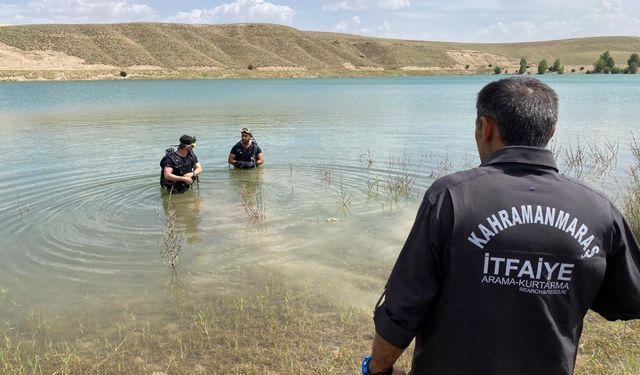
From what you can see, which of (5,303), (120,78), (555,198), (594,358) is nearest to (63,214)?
(5,303)

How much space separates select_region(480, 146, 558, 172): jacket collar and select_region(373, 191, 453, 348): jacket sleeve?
10.1 inches

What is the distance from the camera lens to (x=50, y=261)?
23.2ft

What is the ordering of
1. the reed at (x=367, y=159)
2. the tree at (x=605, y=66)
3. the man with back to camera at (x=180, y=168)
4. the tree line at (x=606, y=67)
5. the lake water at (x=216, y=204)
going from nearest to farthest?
the lake water at (x=216, y=204)
the man with back to camera at (x=180, y=168)
the reed at (x=367, y=159)
the tree line at (x=606, y=67)
the tree at (x=605, y=66)

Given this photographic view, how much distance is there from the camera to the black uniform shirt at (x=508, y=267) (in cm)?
179

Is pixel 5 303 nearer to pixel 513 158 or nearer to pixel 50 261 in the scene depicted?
pixel 50 261

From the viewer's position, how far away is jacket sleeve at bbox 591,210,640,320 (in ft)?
6.22

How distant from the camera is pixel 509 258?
1.80m

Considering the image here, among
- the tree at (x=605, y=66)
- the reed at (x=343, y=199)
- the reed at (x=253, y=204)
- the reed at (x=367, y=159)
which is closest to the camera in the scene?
the reed at (x=253, y=204)

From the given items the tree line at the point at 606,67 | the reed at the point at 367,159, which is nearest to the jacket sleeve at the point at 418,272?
the reed at the point at 367,159

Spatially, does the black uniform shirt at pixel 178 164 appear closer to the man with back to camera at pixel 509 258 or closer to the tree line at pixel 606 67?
the man with back to camera at pixel 509 258

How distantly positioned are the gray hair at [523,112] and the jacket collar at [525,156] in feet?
0.16

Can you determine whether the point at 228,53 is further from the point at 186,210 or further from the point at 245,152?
the point at 186,210

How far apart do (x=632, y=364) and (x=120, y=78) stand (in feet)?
260

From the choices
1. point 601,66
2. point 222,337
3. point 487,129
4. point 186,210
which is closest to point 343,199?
point 186,210
